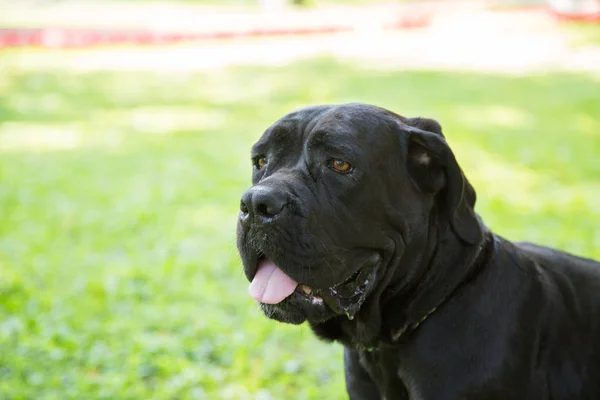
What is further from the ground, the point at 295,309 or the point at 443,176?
the point at 443,176

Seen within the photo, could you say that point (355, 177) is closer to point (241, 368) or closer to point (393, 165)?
point (393, 165)

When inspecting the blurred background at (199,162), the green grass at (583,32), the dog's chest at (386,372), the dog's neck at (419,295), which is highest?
the dog's neck at (419,295)

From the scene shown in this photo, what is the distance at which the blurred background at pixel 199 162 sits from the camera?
510 centimetres

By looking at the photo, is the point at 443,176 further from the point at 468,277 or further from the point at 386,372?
the point at 386,372

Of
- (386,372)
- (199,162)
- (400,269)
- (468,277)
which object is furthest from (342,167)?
(199,162)

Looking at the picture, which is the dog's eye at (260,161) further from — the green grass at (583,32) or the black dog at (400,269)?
the green grass at (583,32)

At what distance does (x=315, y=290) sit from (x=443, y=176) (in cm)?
77

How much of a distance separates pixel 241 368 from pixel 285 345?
515mm

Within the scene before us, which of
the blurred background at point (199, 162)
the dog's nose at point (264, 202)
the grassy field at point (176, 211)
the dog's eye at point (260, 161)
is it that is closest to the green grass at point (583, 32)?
the blurred background at point (199, 162)

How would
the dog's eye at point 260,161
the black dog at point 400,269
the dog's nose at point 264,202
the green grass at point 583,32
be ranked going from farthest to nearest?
the green grass at point 583,32 → the dog's eye at point 260,161 → the black dog at point 400,269 → the dog's nose at point 264,202

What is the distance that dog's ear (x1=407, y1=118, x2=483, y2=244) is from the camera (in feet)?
10.2

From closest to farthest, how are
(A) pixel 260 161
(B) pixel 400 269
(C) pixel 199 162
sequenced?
(B) pixel 400 269 < (A) pixel 260 161 < (C) pixel 199 162

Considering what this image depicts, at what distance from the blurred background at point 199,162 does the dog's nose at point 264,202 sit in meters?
2.08

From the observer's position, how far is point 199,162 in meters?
10.8
